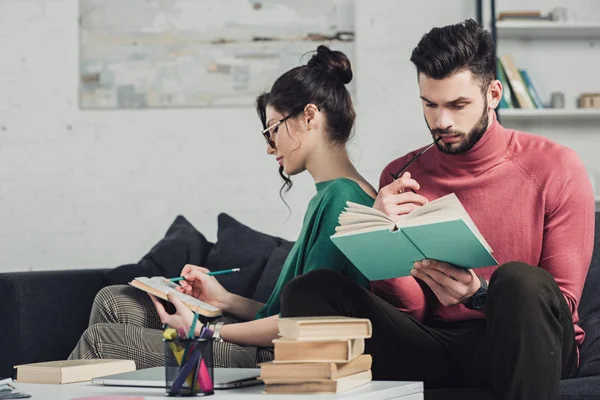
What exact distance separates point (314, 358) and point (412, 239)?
317mm

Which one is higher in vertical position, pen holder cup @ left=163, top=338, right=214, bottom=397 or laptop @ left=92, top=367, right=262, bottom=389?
pen holder cup @ left=163, top=338, right=214, bottom=397

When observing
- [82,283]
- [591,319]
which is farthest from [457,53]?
[82,283]

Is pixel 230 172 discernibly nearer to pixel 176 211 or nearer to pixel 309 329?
pixel 176 211

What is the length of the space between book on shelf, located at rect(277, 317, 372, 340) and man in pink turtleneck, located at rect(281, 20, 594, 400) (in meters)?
0.30

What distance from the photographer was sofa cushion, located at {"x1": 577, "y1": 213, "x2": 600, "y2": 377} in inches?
73.7

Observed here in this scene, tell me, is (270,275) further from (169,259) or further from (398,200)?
(398,200)

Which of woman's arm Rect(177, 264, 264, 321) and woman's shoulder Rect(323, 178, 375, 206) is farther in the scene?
woman's arm Rect(177, 264, 264, 321)

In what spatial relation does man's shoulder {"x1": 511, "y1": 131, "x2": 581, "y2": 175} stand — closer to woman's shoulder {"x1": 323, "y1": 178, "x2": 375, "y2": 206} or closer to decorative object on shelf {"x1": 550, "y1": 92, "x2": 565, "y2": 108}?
woman's shoulder {"x1": 323, "y1": 178, "x2": 375, "y2": 206}

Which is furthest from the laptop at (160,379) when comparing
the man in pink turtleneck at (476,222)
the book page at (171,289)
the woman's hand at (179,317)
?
the book page at (171,289)

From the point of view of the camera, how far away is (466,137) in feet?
6.23

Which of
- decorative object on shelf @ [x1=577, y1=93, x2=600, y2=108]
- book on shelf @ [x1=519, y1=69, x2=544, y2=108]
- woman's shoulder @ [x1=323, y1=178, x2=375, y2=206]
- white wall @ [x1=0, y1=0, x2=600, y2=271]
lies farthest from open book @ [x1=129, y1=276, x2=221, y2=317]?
decorative object on shelf @ [x1=577, y1=93, x2=600, y2=108]

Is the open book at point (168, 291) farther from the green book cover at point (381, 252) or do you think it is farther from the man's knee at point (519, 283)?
the man's knee at point (519, 283)

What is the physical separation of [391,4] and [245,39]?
602 millimetres

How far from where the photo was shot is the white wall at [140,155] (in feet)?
11.5
